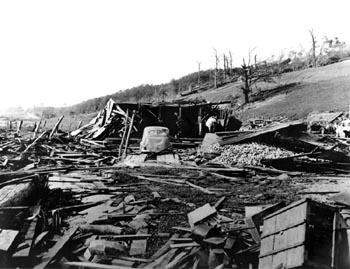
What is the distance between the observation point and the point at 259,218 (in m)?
5.39

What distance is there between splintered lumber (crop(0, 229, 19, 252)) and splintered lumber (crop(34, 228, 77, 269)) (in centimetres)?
56

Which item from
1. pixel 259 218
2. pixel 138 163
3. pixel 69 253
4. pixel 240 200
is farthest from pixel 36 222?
pixel 138 163

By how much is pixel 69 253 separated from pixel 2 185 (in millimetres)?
3372

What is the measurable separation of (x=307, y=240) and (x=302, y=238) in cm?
8

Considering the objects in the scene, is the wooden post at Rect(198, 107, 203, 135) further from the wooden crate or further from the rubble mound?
the wooden crate

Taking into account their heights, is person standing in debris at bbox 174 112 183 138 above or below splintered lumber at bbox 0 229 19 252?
below

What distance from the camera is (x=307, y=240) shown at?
3811 millimetres

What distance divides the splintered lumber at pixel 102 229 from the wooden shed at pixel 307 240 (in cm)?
267

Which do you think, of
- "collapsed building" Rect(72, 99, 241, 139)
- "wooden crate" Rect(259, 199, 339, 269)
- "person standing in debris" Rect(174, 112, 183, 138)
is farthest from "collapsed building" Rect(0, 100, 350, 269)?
"person standing in debris" Rect(174, 112, 183, 138)

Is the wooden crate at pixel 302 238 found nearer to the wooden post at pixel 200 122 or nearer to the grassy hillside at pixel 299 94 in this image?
the wooden post at pixel 200 122

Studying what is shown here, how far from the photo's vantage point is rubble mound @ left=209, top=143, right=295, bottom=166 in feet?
43.5

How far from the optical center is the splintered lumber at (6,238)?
496cm

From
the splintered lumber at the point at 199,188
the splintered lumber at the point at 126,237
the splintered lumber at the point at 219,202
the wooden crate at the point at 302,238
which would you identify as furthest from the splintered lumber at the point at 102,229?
the splintered lumber at the point at 199,188

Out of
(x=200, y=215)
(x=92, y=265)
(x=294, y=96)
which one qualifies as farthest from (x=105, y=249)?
(x=294, y=96)
